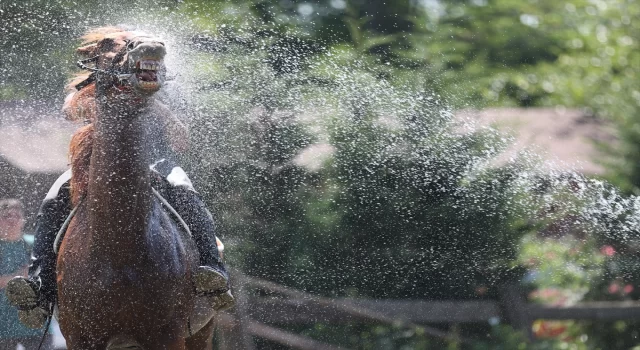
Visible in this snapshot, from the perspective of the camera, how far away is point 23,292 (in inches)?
120

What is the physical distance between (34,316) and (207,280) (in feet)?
1.90

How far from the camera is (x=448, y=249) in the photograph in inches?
223

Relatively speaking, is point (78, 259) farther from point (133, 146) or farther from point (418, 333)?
point (418, 333)

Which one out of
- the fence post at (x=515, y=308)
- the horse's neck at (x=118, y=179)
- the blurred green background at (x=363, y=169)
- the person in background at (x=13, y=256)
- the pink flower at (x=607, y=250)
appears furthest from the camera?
the pink flower at (x=607, y=250)

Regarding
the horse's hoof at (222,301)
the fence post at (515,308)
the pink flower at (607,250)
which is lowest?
the fence post at (515,308)

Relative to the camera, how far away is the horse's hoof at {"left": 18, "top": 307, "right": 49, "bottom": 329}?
3.13m

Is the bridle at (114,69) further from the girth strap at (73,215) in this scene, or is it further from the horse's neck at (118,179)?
the girth strap at (73,215)

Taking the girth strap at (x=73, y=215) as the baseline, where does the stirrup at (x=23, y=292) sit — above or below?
below

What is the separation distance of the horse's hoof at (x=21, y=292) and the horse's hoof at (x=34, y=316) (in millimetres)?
Result: 57

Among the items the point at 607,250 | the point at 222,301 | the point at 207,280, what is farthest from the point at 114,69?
the point at 607,250

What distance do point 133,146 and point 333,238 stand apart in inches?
113

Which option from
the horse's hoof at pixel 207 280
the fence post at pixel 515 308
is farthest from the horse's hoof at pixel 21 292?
the fence post at pixel 515 308

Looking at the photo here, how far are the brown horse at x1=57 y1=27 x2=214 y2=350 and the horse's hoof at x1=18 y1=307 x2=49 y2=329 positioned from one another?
147 millimetres

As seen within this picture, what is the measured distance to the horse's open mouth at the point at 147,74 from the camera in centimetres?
268
